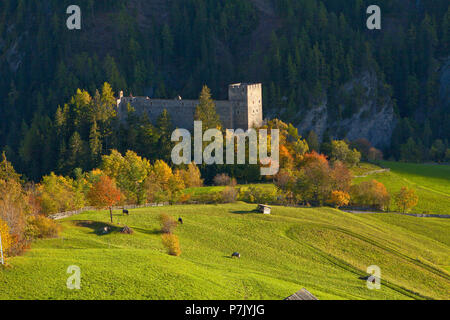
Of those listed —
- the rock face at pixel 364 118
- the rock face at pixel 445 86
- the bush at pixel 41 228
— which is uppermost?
the rock face at pixel 445 86

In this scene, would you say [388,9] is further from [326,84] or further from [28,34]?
[28,34]

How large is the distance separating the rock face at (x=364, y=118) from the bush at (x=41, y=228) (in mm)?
75739

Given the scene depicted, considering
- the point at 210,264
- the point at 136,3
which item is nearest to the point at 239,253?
the point at 210,264

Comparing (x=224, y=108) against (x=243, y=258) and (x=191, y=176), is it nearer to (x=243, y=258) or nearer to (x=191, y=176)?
(x=191, y=176)

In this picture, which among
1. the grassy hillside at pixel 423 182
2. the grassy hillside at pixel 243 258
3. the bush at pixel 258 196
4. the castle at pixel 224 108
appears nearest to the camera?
the grassy hillside at pixel 243 258

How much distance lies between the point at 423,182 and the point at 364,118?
106 feet

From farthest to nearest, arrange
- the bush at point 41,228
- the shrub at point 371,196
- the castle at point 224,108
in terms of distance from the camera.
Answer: the castle at point 224,108 → the shrub at point 371,196 → the bush at point 41,228

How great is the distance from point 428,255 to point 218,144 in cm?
4397

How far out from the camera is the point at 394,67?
15638cm

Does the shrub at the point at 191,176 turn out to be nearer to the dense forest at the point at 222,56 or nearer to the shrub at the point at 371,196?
the shrub at the point at 371,196

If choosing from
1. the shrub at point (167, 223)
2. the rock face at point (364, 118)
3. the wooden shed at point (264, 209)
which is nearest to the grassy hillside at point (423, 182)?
the rock face at point (364, 118)

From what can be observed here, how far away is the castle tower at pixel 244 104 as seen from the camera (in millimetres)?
112875

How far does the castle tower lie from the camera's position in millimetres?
112875
